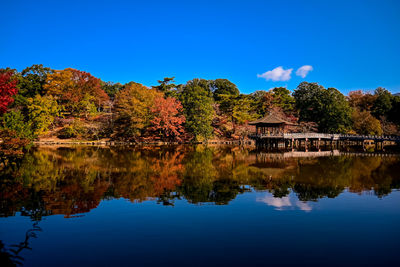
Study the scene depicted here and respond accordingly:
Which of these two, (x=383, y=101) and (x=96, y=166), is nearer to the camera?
(x=96, y=166)

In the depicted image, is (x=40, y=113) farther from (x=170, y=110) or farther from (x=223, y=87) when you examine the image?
(x=223, y=87)

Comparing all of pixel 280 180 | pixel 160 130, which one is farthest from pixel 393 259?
pixel 160 130

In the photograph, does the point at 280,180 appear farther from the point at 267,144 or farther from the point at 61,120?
the point at 61,120

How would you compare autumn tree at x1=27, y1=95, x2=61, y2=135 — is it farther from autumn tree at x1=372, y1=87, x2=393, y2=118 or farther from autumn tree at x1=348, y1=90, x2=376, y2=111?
autumn tree at x1=372, y1=87, x2=393, y2=118

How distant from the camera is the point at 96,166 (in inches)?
817

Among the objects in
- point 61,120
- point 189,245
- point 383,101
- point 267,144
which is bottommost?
point 189,245

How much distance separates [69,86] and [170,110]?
21.9 meters

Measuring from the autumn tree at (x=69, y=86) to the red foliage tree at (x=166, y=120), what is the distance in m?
16.8

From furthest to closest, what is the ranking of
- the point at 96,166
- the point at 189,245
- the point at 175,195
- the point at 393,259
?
the point at 96,166 < the point at 175,195 < the point at 189,245 < the point at 393,259

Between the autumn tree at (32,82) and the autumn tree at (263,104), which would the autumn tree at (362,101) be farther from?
the autumn tree at (32,82)

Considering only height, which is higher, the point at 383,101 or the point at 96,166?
the point at 383,101

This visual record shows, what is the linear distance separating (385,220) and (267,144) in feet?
108

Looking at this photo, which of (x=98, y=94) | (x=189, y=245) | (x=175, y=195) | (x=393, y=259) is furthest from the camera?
(x=98, y=94)

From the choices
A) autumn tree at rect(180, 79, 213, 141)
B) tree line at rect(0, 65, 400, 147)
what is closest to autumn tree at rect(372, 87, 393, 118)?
tree line at rect(0, 65, 400, 147)
